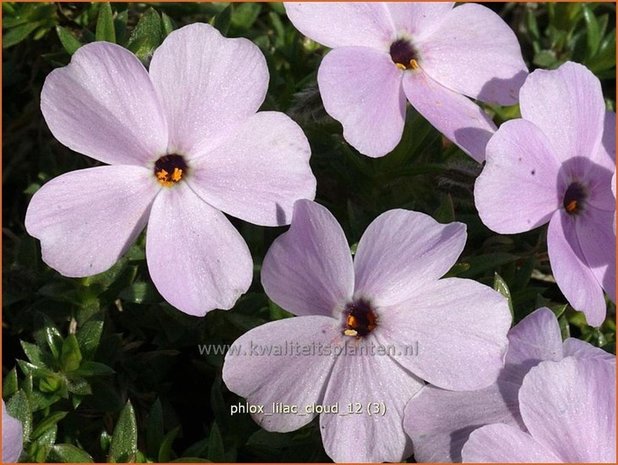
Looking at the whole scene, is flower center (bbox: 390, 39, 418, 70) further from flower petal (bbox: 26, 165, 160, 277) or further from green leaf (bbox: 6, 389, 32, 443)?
green leaf (bbox: 6, 389, 32, 443)

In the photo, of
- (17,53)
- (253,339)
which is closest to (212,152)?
(253,339)

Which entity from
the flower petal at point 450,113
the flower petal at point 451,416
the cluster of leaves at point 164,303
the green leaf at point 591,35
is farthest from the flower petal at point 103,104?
the green leaf at point 591,35

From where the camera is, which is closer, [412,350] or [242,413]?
[412,350]

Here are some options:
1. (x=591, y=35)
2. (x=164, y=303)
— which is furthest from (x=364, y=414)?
(x=591, y=35)

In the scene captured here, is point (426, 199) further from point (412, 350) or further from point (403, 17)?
point (412, 350)

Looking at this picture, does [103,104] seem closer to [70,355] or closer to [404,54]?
[70,355]

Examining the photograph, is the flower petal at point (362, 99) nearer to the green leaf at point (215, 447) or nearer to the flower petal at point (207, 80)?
the flower petal at point (207, 80)
